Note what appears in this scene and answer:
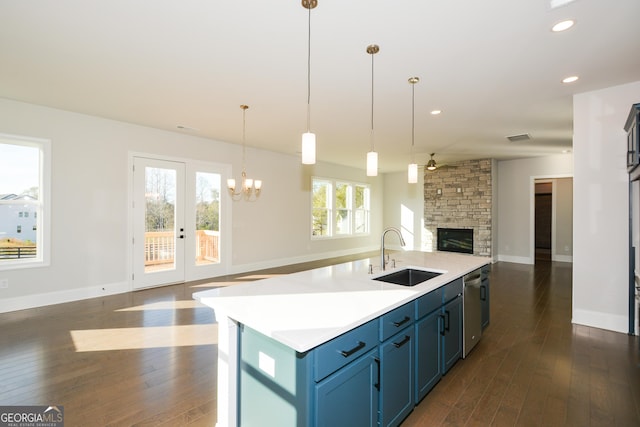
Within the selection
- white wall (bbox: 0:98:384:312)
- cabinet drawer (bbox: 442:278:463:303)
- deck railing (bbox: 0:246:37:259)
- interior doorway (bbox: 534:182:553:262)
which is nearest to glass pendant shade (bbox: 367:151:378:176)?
cabinet drawer (bbox: 442:278:463:303)

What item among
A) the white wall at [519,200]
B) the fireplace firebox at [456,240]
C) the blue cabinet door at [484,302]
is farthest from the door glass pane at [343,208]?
the blue cabinet door at [484,302]

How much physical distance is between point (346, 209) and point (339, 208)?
1.21ft

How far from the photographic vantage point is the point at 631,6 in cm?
209

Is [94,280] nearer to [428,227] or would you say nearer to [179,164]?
[179,164]

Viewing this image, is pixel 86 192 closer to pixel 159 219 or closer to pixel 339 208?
pixel 159 219

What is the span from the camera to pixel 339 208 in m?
9.09

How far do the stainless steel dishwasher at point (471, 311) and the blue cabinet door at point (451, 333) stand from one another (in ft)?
0.31

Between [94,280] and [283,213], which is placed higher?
[283,213]

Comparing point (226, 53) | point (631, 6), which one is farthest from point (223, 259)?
point (631, 6)

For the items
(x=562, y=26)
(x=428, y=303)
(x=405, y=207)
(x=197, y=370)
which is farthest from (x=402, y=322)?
(x=405, y=207)

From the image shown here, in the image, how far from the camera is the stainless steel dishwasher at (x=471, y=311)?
2.72 m

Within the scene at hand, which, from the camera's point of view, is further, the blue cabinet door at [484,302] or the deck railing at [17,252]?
the deck railing at [17,252]

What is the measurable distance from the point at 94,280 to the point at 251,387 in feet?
14.3

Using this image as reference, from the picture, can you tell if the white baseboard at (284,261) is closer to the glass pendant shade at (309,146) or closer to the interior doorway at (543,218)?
the glass pendant shade at (309,146)
